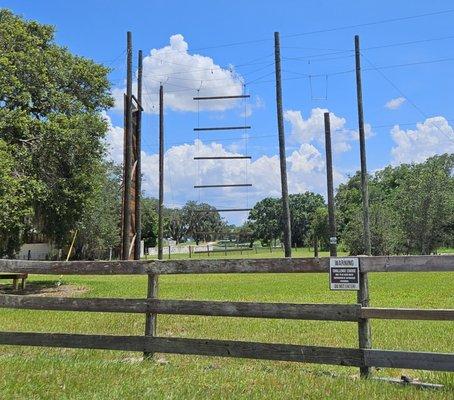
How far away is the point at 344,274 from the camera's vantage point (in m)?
5.94

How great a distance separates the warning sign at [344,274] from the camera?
5.88m

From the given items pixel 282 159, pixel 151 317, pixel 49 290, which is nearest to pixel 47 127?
pixel 49 290

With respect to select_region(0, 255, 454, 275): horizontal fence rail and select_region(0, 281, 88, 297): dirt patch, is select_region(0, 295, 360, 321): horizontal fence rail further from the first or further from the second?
select_region(0, 281, 88, 297): dirt patch

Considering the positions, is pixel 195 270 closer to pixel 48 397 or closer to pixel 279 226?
pixel 48 397

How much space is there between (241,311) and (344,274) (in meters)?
1.22

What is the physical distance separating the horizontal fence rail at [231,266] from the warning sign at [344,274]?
0.08m

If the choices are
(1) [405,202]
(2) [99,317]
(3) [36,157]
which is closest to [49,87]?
Result: (3) [36,157]

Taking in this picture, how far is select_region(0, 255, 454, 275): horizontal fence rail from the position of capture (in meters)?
5.66

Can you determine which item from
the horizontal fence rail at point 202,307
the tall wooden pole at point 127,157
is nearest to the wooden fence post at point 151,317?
the horizontal fence rail at point 202,307

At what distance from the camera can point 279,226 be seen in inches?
4737

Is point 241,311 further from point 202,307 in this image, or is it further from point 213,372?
point 213,372

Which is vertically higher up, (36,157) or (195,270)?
(36,157)

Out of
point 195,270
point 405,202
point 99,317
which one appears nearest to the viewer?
point 195,270

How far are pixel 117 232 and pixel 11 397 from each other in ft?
179
